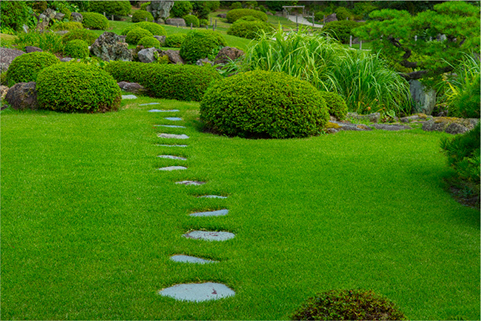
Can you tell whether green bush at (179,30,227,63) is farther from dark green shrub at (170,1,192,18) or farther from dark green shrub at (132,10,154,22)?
dark green shrub at (170,1,192,18)

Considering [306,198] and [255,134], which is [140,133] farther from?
[306,198]

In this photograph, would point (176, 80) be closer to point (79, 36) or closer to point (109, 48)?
point (109, 48)

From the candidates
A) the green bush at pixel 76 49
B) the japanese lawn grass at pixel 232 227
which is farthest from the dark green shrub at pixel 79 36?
the japanese lawn grass at pixel 232 227

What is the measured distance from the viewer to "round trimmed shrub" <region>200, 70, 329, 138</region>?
7.66 metres

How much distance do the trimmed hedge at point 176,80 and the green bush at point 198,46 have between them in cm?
461

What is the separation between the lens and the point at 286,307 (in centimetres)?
309

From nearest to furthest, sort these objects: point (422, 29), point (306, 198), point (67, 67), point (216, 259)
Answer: point (216, 259) < point (306, 198) < point (422, 29) < point (67, 67)

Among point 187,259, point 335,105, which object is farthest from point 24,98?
point 187,259

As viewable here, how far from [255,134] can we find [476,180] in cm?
Result: 390

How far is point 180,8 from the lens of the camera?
32406 mm

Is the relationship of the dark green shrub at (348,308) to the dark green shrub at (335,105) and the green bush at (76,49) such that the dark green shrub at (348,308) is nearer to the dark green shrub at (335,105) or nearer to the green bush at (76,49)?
the dark green shrub at (335,105)

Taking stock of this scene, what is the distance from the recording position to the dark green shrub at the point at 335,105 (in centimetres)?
916

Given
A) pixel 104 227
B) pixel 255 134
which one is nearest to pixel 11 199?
pixel 104 227

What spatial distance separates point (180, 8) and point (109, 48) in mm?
16906
